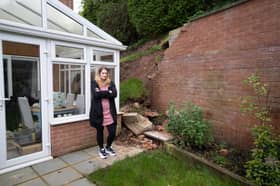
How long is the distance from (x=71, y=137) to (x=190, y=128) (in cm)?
231

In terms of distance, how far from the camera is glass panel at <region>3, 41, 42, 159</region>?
296 centimetres

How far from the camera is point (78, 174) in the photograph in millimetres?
2879

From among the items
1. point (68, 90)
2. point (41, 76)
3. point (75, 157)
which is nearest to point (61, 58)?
point (41, 76)

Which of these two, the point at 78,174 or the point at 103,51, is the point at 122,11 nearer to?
the point at 103,51

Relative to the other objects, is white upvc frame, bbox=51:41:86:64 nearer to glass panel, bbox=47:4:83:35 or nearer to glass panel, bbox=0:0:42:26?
glass panel, bbox=47:4:83:35

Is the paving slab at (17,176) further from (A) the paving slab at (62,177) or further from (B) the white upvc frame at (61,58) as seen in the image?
(B) the white upvc frame at (61,58)

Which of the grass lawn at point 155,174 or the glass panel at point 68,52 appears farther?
the glass panel at point 68,52

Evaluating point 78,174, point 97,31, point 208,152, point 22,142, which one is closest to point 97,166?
point 78,174

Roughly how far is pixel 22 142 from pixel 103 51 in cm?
235

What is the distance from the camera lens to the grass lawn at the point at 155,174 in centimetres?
259

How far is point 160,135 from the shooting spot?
13.6ft

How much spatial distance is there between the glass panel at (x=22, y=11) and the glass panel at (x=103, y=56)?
1.16 meters

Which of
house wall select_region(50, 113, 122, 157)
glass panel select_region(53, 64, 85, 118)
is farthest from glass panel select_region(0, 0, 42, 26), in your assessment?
house wall select_region(50, 113, 122, 157)

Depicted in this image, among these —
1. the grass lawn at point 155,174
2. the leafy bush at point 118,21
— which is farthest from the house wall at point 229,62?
the leafy bush at point 118,21
